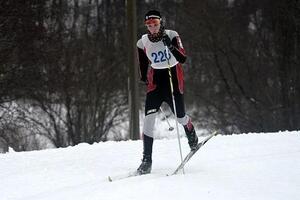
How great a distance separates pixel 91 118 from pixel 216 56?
605 centimetres

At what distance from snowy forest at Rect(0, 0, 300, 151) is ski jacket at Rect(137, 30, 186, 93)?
40.3 feet

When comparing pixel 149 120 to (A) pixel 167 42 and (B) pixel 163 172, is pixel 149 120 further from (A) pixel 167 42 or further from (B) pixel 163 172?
(A) pixel 167 42

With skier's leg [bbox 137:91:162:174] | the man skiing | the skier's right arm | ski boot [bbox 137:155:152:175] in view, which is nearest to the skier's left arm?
the man skiing

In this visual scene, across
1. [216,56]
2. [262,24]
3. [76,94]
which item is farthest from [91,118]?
[262,24]

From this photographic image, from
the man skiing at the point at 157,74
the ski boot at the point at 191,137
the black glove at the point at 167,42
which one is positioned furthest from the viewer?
the ski boot at the point at 191,137

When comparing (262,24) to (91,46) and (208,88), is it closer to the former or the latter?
(208,88)

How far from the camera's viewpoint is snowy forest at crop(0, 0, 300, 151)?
19.2 meters

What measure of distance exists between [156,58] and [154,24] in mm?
410

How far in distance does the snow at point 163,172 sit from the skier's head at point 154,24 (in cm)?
158

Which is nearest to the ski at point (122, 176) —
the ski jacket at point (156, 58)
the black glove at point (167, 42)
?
the ski jacket at point (156, 58)

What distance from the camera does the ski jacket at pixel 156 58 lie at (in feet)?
21.7

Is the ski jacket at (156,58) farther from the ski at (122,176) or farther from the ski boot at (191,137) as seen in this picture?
the ski at (122,176)

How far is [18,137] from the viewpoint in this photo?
18.8 meters

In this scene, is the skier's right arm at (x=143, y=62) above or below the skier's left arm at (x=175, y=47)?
below
